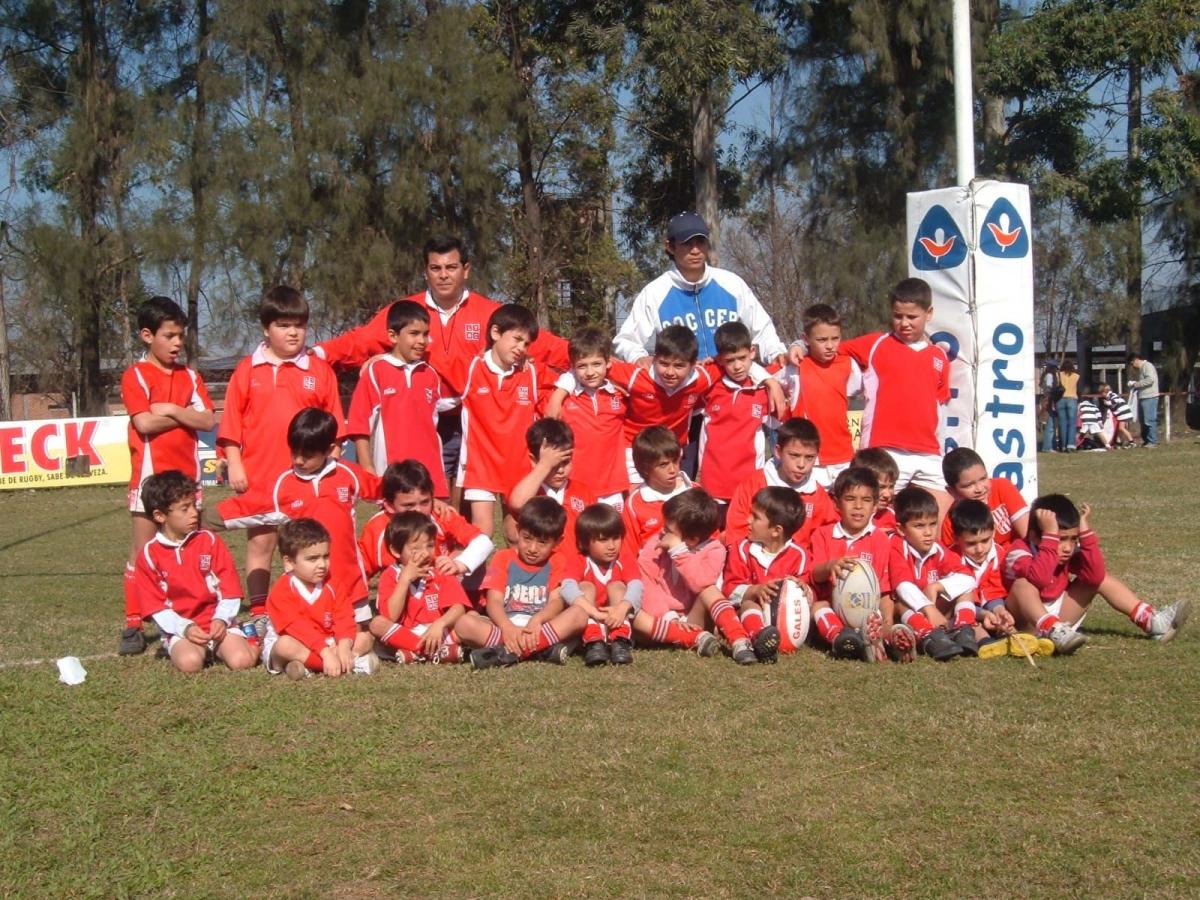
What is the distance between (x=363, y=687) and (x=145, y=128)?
1145 inches

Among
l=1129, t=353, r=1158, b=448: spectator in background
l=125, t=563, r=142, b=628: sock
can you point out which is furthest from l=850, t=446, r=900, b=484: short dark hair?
l=1129, t=353, r=1158, b=448: spectator in background

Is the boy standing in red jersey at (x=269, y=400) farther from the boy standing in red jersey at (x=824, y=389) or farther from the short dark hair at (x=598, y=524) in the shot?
the boy standing in red jersey at (x=824, y=389)

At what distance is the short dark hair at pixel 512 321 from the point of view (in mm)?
6891

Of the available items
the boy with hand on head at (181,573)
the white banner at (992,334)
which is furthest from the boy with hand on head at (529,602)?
the white banner at (992,334)

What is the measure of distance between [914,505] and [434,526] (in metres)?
2.35

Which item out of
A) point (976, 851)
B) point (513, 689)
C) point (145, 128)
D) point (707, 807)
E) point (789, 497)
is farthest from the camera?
point (145, 128)

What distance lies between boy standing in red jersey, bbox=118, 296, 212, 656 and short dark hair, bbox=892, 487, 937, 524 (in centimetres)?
368

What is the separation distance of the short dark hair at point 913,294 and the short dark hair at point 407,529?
3069 mm

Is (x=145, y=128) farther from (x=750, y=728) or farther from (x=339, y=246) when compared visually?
(x=750, y=728)

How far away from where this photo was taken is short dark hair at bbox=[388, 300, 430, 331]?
6887 mm

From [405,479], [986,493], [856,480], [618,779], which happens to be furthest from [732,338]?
[618,779]

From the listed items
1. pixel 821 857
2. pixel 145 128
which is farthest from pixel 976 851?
pixel 145 128

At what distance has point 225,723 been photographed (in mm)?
4953

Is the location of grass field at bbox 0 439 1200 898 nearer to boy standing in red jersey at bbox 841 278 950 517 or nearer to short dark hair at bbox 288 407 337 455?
short dark hair at bbox 288 407 337 455
